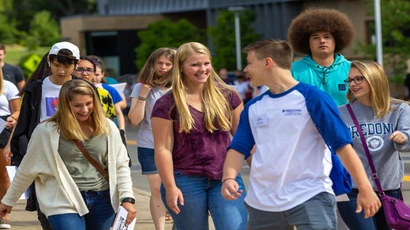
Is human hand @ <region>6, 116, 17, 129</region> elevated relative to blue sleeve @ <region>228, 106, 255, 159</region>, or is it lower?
lower

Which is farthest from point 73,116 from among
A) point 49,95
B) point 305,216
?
point 305,216

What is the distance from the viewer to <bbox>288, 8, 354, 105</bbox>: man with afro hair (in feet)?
23.2

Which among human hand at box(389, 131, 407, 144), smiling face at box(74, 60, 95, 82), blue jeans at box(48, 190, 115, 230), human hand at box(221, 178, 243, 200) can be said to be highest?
smiling face at box(74, 60, 95, 82)

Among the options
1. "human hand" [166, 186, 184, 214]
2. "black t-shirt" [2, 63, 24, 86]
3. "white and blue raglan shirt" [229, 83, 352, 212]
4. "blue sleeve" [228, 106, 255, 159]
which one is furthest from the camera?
"black t-shirt" [2, 63, 24, 86]

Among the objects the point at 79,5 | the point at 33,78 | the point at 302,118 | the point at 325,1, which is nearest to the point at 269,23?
the point at 325,1

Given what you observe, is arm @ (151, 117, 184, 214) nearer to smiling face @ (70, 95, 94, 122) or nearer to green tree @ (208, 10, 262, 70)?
smiling face @ (70, 95, 94, 122)

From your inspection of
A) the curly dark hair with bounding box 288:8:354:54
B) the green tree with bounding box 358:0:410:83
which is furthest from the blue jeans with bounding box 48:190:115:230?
the green tree with bounding box 358:0:410:83

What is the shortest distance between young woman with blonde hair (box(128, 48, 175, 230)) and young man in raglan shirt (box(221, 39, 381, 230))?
2952 millimetres

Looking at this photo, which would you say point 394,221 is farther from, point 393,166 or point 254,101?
point 254,101

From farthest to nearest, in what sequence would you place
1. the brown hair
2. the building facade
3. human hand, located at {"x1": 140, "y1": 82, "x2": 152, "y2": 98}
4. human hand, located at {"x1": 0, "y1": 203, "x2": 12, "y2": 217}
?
the building facade
human hand, located at {"x1": 140, "y1": 82, "x2": 152, "y2": 98}
human hand, located at {"x1": 0, "y1": 203, "x2": 12, "y2": 217}
the brown hair

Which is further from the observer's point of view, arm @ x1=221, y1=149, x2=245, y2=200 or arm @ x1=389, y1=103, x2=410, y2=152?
arm @ x1=389, y1=103, x2=410, y2=152

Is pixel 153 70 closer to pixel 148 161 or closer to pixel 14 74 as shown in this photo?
pixel 148 161

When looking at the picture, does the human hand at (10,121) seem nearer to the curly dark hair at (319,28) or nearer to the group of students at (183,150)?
the group of students at (183,150)

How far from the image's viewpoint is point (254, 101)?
5145 mm
